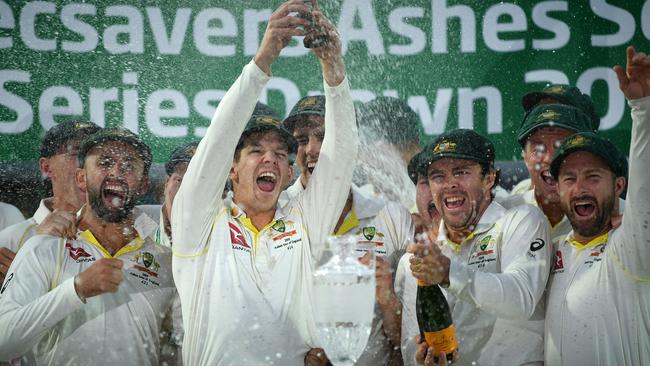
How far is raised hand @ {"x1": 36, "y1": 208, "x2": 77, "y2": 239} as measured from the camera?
413cm

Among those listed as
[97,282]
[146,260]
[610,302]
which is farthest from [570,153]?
[97,282]

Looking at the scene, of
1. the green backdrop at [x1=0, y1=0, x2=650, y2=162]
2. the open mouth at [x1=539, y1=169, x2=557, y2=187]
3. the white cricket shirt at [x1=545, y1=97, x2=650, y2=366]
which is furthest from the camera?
the green backdrop at [x1=0, y1=0, x2=650, y2=162]

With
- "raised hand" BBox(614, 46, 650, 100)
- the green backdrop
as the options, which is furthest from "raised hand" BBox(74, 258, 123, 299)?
"raised hand" BBox(614, 46, 650, 100)

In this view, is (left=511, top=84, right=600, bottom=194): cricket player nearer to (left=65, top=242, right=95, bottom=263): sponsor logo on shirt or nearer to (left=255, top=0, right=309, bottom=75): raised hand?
(left=255, top=0, right=309, bottom=75): raised hand

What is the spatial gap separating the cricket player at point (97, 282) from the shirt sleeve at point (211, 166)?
32 cm

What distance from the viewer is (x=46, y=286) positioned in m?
3.96

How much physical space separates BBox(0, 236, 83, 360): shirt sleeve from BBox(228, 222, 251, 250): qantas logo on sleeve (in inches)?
26.9

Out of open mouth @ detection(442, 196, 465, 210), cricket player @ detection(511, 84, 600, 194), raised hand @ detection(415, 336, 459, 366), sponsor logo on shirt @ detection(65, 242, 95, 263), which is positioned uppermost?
cricket player @ detection(511, 84, 600, 194)

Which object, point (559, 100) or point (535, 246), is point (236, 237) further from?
point (559, 100)

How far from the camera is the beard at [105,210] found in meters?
4.21

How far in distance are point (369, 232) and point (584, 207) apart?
38.3 inches

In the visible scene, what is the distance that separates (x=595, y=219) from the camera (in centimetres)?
376

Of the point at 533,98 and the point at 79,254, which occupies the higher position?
the point at 533,98

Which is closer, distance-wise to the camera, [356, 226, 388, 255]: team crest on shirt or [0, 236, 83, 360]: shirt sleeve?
[0, 236, 83, 360]: shirt sleeve
